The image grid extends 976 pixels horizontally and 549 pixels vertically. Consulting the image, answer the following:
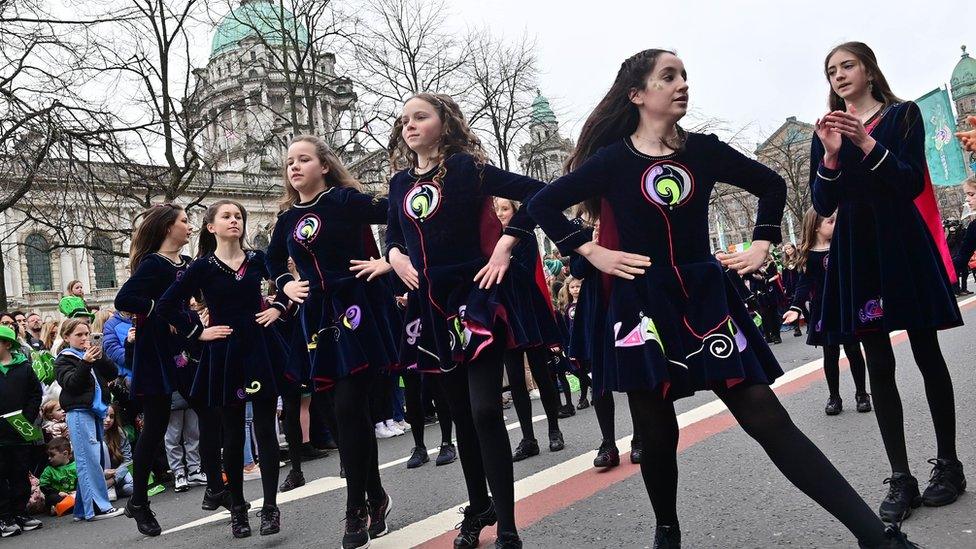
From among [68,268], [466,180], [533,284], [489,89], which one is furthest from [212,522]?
[68,268]

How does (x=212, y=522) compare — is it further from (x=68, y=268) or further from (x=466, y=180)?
(x=68, y=268)

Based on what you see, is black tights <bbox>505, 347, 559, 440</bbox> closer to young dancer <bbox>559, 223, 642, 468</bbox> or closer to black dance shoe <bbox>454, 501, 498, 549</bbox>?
young dancer <bbox>559, 223, 642, 468</bbox>

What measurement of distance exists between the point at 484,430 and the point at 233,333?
7.69 ft

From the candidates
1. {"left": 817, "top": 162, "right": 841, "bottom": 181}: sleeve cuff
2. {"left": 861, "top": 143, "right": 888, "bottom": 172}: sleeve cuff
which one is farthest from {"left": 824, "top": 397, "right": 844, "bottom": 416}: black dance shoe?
{"left": 861, "top": 143, "right": 888, "bottom": 172}: sleeve cuff

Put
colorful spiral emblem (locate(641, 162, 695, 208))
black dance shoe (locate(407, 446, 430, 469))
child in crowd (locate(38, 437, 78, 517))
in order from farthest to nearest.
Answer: child in crowd (locate(38, 437, 78, 517)), black dance shoe (locate(407, 446, 430, 469)), colorful spiral emblem (locate(641, 162, 695, 208))

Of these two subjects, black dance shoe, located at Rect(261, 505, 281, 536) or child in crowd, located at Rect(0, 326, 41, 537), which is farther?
child in crowd, located at Rect(0, 326, 41, 537)

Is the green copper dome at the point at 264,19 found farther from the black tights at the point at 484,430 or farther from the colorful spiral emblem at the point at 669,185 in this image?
the colorful spiral emblem at the point at 669,185

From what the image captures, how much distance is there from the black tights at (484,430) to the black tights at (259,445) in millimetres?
1467

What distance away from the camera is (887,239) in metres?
3.76

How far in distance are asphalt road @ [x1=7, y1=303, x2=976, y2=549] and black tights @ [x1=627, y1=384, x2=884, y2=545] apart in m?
0.58

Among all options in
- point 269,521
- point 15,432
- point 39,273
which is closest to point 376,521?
point 269,521

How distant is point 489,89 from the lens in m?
31.0

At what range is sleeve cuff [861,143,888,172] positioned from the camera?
11.5 feet

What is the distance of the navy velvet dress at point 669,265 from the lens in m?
3.01
